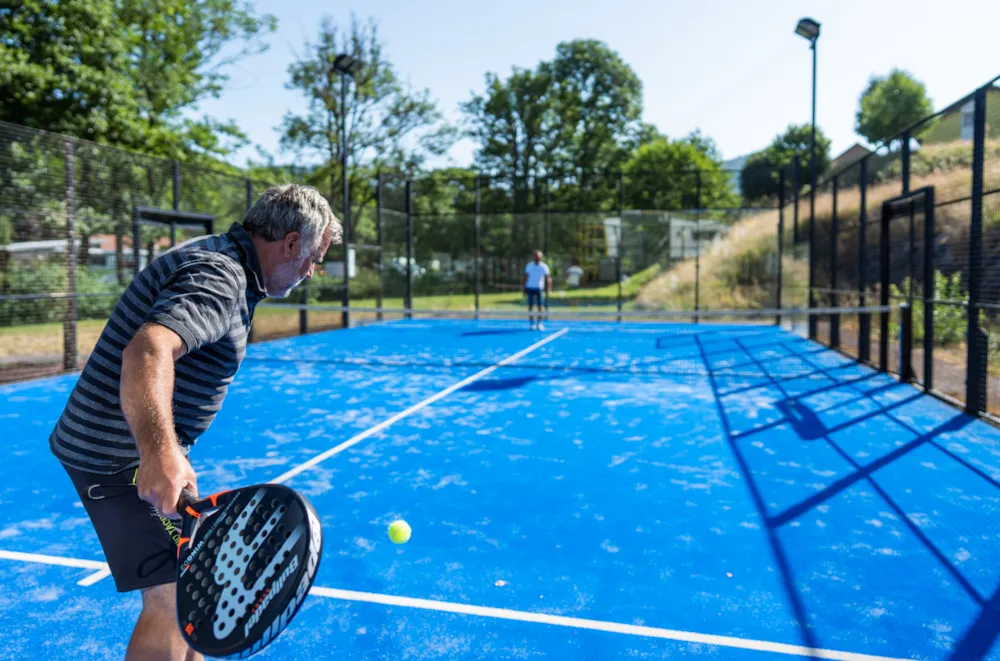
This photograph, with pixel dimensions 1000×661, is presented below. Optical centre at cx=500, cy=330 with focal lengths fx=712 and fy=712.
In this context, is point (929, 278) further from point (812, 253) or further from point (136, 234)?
point (136, 234)

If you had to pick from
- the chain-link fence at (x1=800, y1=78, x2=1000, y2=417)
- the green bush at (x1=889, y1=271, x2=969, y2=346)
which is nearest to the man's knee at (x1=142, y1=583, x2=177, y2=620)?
the chain-link fence at (x1=800, y1=78, x2=1000, y2=417)

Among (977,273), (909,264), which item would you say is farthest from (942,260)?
(977,273)

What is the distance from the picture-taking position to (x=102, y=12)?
50.5 feet

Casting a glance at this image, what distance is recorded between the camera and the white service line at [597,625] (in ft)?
9.05

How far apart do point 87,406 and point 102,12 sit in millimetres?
16885

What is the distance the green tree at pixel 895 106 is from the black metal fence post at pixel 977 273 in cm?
4566

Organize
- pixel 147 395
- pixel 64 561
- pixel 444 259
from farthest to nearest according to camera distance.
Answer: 1. pixel 444 259
2. pixel 64 561
3. pixel 147 395

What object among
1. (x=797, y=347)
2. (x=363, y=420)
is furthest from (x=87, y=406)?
(x=797, y=347)

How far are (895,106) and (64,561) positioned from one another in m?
55.6

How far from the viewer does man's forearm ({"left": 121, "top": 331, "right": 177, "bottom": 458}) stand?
5.36ft

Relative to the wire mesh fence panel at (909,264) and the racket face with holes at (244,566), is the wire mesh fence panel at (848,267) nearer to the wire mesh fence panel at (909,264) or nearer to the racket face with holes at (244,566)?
the wire mesh fence panel at (909,264)

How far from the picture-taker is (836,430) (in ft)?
21.4

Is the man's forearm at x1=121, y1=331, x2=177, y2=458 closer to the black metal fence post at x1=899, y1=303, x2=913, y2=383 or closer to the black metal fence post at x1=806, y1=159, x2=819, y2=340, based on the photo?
the black metal fence post at x1=899, y1=303, x2=913, y2=383

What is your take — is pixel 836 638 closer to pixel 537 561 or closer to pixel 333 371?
pixel 537 561
